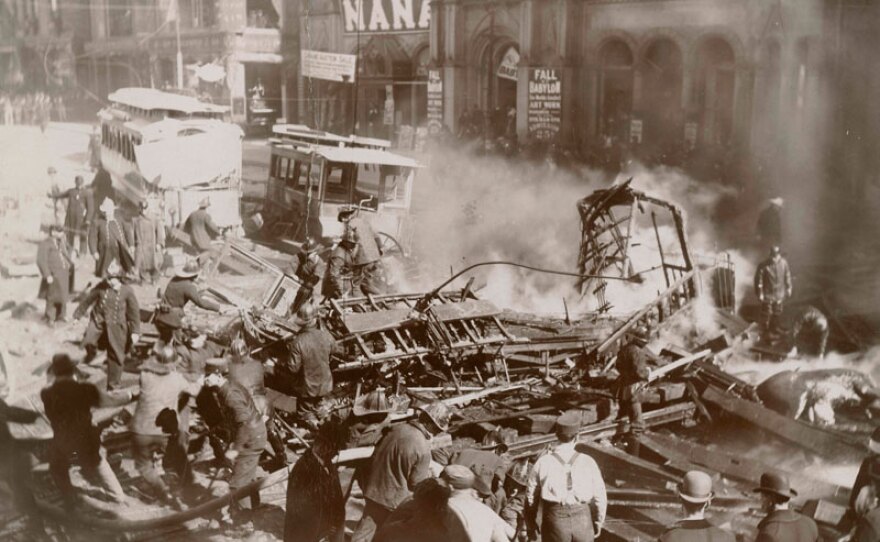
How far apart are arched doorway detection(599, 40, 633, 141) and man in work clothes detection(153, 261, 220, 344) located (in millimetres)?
13048

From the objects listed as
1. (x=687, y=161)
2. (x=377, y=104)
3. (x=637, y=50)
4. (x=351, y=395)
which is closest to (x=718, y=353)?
(x=351, y=395)

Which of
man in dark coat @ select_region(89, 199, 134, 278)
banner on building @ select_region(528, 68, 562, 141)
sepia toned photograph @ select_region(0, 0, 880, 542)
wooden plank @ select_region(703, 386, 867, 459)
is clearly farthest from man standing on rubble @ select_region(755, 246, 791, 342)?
man in dark coat @ select_region(89, 199, 134, 278)

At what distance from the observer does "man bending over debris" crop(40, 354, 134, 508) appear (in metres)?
6.86

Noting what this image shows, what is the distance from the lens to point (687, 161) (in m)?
18.6

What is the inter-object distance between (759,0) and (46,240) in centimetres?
1345

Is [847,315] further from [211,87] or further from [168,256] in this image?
[168,256]

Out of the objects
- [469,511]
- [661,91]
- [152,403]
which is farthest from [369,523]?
[661,91]

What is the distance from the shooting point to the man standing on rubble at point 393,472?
5.58 m

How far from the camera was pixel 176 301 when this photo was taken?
9.96m

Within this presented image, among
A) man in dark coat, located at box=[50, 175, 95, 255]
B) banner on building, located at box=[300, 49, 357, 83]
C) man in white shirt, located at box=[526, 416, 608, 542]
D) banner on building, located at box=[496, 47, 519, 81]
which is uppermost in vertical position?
banner on building, located at box=[496, 47, 519, 81]

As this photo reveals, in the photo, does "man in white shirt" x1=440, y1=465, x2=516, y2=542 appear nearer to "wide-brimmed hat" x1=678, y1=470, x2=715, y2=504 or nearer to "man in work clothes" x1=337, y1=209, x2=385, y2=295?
"wide-brimmed hat" x1=678, y1=470, x2=715, y2=504

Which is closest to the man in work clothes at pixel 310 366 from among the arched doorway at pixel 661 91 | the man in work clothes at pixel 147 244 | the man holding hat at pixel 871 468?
the man holding hat at pixel 871 468

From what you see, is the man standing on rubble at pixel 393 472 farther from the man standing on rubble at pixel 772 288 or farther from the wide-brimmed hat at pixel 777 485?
the man standing on rubble at pixel 772 288

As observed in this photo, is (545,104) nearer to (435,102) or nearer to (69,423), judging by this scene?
(435,102)
